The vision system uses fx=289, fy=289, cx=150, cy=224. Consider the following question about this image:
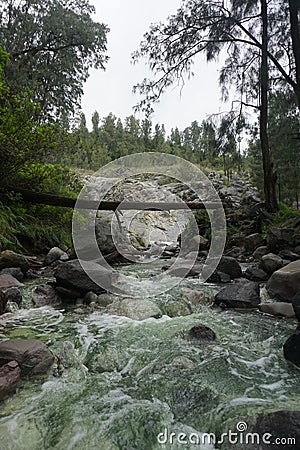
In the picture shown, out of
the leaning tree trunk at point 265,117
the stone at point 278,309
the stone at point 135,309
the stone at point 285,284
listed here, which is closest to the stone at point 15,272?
the stone at point 135,309

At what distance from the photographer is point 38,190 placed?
22.4 feet

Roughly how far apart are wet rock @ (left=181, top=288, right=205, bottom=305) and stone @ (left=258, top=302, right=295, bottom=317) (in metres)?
0.82

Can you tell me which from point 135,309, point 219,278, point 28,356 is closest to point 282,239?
point 219,278

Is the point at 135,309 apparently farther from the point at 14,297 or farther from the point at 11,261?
the point at 11,261

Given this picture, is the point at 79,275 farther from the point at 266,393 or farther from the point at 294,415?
the point at 294,415

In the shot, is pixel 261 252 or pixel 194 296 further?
pixel 261 252

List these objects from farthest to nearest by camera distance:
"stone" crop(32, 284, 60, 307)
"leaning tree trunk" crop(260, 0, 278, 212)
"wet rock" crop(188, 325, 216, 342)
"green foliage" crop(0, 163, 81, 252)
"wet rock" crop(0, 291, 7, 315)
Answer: "leaning tree trunk" crop(260, 0, 278, 212) < "green foliage" crop(0, 163, 81, 252) < "stone" crop(32, 284, 60, 307) < "wet rock" crop(0, 291, 7, 315) < "wet rock" crop(188, 325, 216, 342)

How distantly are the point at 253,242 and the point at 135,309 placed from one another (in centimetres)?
569

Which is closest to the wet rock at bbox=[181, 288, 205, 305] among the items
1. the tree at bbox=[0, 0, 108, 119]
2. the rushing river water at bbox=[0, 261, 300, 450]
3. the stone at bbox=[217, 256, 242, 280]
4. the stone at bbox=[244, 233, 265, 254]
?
the rushing river water at bbox=[0, 261, 300, 450]

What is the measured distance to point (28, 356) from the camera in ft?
6.71

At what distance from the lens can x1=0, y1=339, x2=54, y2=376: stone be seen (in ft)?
6.60

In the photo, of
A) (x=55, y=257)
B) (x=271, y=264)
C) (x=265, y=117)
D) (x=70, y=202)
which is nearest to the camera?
(x=271, y=264)

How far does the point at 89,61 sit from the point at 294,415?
15.1 metres

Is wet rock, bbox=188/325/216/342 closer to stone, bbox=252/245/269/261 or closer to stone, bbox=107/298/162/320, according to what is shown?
stone, bbox=107/298/162/320
